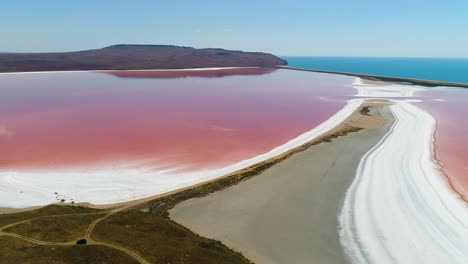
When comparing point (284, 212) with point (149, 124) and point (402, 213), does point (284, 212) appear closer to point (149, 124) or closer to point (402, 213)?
point (402, 213)

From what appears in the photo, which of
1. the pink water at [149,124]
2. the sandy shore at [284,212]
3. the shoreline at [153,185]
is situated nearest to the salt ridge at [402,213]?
the sandy shore at [284,212]

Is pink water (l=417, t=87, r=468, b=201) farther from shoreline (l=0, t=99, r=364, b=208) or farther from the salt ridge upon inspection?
shoreline (l=0, t=99, r=364, b=208)

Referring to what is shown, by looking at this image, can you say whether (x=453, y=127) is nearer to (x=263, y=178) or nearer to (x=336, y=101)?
(x=336, y=101)

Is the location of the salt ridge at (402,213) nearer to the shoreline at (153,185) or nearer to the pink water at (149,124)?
the shoreline at (153,185)

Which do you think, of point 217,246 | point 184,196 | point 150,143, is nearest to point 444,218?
point 217,246

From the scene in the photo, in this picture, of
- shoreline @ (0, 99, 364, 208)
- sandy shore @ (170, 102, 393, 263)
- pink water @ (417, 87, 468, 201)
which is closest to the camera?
sandy shore @ (170, 102, 393, 263)

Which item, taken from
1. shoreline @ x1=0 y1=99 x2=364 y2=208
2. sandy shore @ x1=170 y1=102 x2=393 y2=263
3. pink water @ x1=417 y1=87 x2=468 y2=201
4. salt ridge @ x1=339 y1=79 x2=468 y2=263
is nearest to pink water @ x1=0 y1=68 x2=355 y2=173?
shoreline @ x1=0 y1=99 x2=364 y2=208

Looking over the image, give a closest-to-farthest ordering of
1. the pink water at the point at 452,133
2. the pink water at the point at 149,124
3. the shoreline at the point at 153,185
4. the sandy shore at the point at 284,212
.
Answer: the sandy shore at the point at 284,212
the shoreline at the point at 153,185
the pink water at the point at 452,133
the pink water at the point at 149,124
